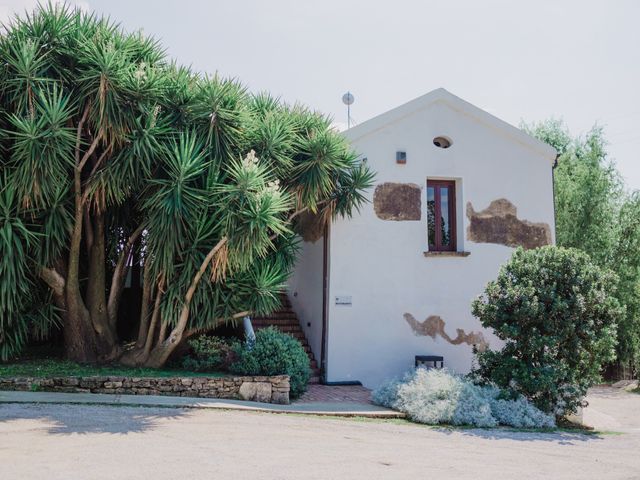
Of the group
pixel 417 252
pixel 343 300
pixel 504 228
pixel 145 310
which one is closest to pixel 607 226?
pixel 504 228

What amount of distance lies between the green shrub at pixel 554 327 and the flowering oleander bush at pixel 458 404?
1.42 ft

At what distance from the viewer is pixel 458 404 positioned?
9.96 meters

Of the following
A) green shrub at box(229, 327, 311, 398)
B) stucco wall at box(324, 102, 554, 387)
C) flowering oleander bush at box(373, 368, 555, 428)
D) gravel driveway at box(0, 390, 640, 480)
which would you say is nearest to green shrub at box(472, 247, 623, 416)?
flowering oleander bush at box(373, 368, 555, 428)

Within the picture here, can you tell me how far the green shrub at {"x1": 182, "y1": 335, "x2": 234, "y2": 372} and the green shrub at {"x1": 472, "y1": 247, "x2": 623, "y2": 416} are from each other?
5.07m

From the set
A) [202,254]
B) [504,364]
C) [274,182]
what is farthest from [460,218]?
[202,254]

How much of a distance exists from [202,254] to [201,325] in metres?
1.40

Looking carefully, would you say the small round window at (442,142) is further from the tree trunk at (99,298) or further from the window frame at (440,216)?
the tree trunk at (99,298)

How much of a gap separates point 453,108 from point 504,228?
3.13m

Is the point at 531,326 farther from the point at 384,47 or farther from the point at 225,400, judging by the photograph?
the point at 384,47

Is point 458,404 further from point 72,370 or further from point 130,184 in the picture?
point 130,184

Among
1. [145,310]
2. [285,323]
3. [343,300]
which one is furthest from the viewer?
[285,323]

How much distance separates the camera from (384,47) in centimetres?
1270

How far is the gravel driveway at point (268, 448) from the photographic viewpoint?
244 inches

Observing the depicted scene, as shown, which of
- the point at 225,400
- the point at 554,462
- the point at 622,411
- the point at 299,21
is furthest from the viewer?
the point at 622,411
